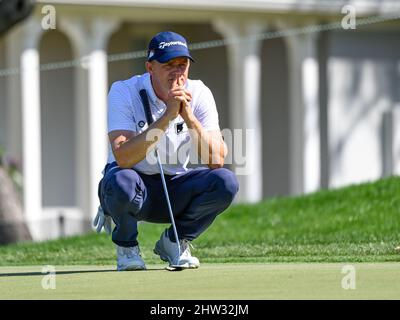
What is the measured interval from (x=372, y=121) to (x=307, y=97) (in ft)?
6.56

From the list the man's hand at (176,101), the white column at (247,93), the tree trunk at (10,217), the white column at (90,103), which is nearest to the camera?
the man's hand at (176,101)

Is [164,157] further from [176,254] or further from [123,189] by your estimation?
[176,254]

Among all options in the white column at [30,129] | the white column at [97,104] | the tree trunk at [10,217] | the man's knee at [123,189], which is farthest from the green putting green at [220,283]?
the white column at [97,104]

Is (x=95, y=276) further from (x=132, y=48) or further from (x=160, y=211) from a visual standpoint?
(x=132, y=48)

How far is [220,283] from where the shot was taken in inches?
275

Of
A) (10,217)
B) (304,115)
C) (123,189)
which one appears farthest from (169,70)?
(304,115)

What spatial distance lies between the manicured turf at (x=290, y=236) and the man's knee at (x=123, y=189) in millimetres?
1427

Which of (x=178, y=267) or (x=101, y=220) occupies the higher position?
(x=101, y=220)

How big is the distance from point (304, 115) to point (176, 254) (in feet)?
49.1

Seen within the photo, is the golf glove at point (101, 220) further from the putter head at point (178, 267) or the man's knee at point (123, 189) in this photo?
the putter head at point (178, 267)

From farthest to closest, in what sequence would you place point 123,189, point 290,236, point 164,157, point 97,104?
point 97,104, point 290,236, point 164,157, point 123,189

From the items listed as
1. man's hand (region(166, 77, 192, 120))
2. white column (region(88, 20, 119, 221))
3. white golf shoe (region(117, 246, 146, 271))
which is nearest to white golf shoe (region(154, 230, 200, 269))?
white golf shoe (region(117, 246, 146, 271))

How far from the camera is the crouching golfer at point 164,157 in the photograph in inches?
311
